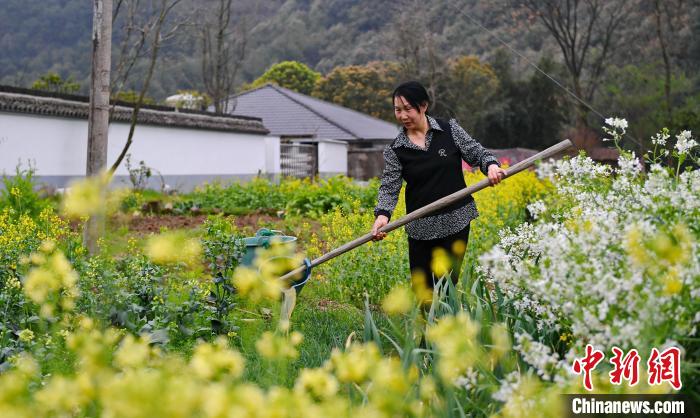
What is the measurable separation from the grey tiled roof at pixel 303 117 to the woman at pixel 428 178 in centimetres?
2503

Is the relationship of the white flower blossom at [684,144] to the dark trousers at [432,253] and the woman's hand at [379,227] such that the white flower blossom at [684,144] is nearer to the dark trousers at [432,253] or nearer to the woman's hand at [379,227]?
the dark trousers at [432,253]

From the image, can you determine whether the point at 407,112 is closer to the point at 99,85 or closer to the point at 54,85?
the point at 99,85

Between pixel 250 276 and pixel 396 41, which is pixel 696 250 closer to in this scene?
pixel 250 276

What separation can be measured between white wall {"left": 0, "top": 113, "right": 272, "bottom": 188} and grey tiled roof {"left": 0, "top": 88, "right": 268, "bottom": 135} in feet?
0.60

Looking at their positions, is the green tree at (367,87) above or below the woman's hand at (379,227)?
above

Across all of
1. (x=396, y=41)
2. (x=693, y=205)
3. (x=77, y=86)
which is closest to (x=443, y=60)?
(x=396, y=41)

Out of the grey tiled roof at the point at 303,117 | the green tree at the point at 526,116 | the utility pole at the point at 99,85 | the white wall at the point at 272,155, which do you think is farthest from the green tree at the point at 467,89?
the utility pole at the point at 99,85

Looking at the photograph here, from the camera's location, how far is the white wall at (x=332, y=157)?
26594mm

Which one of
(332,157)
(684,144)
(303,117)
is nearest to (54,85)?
(303,117)

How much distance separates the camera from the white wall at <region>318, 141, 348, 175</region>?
26594 millimetres

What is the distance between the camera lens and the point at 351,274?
5.09 meters

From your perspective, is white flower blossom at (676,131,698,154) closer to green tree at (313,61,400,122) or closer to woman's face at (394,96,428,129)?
woman's face at (394,96,428,129)

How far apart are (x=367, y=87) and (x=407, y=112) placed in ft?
129

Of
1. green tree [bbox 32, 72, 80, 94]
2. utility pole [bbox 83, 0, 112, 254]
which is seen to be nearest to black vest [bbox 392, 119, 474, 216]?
utility pole [bbox 83, 0, 112, 254]
